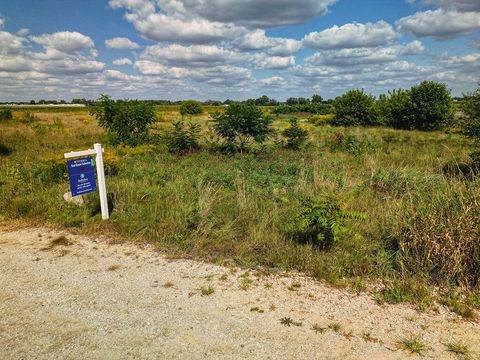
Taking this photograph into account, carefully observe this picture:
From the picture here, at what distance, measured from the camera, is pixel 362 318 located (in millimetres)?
3562

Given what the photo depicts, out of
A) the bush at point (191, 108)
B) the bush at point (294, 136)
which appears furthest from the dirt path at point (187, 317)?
the bush at point (191, 108)

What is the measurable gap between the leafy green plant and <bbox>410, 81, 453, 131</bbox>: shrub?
30235mm

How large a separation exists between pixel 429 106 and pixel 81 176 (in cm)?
3224

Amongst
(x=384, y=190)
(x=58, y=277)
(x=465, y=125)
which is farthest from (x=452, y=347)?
(x=465, y=125)

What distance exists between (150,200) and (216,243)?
2.43m

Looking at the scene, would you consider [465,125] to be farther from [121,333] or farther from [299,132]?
[121,333]

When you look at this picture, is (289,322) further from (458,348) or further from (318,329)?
(458,348)

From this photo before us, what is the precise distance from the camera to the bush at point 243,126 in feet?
50.2

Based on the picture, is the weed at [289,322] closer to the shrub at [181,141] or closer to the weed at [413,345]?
the weed at [413,345]

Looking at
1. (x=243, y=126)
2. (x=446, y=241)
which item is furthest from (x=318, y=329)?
(x=243, y=126)

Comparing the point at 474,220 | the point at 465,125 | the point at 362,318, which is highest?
the point at 465,125

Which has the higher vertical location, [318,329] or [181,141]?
[181,141]

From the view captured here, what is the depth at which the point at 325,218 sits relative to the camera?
4.90 m

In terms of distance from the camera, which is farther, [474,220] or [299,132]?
[299,132]
